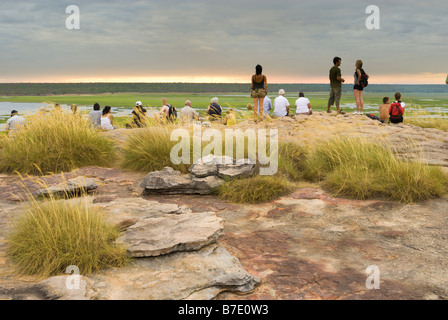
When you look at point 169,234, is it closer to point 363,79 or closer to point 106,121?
point 106,121

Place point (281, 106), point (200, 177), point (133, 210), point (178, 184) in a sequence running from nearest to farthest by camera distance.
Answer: point (133, 210), point (178, 184), point (200, 177), point (281, 106)

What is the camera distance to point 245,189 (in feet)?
22.1

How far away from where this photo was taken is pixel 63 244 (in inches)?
155

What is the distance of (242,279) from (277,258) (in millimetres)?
832

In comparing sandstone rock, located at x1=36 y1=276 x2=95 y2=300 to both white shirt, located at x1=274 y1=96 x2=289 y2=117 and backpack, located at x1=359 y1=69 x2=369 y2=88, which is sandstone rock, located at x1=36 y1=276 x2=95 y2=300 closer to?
white shirt, located at x1=274 y1=96 x2=289 y2=117

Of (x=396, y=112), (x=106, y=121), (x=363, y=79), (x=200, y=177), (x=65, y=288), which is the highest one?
(x=363, y=79)

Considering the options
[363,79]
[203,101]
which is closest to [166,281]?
[363,79]

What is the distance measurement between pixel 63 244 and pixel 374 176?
5220 mm

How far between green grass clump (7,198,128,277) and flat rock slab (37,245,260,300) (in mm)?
203

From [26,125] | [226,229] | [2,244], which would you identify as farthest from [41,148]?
[226,229]

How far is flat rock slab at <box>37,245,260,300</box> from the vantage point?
333 centimetres

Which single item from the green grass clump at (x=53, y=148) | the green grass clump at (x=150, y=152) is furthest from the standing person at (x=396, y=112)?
the green grass clump at (x=53, y=148)

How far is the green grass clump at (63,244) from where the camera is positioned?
379cm
